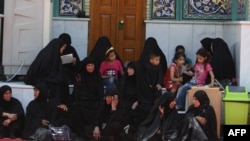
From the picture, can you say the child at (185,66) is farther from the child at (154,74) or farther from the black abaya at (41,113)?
the black abaya at (41,113)

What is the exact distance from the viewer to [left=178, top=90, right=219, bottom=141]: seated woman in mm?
8938

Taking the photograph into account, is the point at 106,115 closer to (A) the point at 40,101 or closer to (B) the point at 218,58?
(A) the point at 40,101

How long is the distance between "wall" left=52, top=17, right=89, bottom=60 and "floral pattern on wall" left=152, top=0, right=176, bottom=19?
1253 millimetres

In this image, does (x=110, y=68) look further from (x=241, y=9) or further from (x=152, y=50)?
(x=241, y=9)

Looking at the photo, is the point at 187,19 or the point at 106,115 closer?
the point at 106,115

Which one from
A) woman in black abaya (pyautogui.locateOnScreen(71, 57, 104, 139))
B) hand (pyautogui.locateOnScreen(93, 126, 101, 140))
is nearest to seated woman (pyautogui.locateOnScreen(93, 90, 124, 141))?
hand (pyautogui.locateOnScreen(93, 126, 101, 140))

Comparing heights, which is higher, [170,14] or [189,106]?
[170,14]

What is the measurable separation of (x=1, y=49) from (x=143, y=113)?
8.61 feet

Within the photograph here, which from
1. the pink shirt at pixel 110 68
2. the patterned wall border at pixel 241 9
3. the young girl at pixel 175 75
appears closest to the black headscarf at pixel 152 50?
the young girl at pixel 175 75

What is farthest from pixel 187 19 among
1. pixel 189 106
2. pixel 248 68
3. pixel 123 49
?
pixel 189 106

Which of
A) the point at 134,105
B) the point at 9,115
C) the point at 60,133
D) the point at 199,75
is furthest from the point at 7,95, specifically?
the point at 199,75

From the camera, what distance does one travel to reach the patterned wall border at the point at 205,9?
11656 millimetres

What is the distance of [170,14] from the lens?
38.5 ft

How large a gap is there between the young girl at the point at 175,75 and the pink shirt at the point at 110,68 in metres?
0.77
